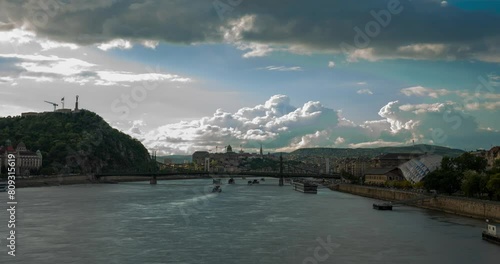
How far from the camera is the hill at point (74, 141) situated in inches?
4641

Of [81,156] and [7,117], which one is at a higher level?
[7,117]

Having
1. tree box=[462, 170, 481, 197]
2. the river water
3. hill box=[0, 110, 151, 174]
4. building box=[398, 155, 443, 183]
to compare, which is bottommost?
the river water

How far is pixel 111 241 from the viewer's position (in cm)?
2878

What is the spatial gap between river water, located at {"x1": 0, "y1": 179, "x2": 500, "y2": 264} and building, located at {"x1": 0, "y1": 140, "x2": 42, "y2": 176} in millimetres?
59317

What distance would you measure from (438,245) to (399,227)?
24.4 ft

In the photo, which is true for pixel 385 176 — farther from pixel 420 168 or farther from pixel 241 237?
pixel 241 237

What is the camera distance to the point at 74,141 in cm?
12750

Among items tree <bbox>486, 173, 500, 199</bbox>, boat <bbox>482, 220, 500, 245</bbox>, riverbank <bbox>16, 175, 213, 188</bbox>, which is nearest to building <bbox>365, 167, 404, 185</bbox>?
tree <bbox>486, 173, 500, 199</bbox>

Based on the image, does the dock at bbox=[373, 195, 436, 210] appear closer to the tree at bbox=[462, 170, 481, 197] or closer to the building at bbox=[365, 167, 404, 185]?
the tree at bbox=[462, 170, 481, 197]

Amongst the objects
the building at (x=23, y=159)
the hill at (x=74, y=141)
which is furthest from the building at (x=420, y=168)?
the building at (x=23, y=159)

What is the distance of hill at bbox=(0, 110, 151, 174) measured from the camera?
387 ft

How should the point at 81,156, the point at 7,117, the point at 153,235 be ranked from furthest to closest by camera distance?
the point at 7,117
the point at 81,156
the point at 153,235

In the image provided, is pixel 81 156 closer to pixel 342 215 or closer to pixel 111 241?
pixel 342 215

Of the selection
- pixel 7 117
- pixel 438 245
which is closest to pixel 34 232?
pixel 438 245
